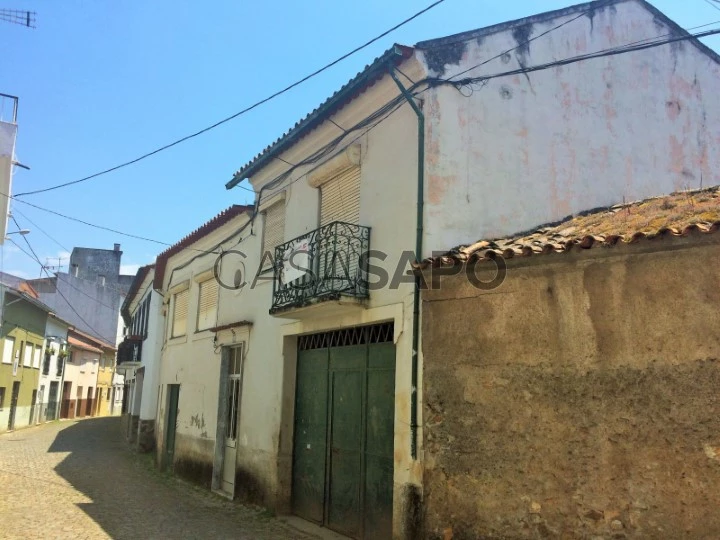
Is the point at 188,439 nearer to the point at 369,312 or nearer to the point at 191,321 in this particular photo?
the point at 191,321

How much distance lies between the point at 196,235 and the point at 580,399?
35.5 ft

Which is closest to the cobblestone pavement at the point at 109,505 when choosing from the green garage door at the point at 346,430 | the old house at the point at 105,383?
the green garage door at the point at 346,430

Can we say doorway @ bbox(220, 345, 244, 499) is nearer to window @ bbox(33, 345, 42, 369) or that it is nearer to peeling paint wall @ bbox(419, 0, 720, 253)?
peeling paint wall @ bbox(419, 0, 720, 253)

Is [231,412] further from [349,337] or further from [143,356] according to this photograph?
[143,356]

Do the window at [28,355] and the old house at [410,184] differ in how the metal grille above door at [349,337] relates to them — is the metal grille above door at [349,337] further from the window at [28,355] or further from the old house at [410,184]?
the window at [28,355]

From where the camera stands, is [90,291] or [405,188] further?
[90,291]

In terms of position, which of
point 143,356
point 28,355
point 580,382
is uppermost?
point 28,355

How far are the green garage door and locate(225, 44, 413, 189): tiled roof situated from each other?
3082 millimetres

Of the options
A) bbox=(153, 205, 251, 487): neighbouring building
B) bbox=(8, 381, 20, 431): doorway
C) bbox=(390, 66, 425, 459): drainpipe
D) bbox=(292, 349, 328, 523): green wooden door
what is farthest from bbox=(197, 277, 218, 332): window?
bbox=(8, 381, 20, 431): doorway

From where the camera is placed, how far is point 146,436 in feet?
60.7

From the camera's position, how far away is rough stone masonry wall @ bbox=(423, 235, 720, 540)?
4598 millimetres

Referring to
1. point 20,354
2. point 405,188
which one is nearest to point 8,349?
point 20,354

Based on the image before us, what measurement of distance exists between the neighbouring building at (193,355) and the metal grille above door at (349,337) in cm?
203

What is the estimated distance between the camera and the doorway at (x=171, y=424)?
48.3 feet
